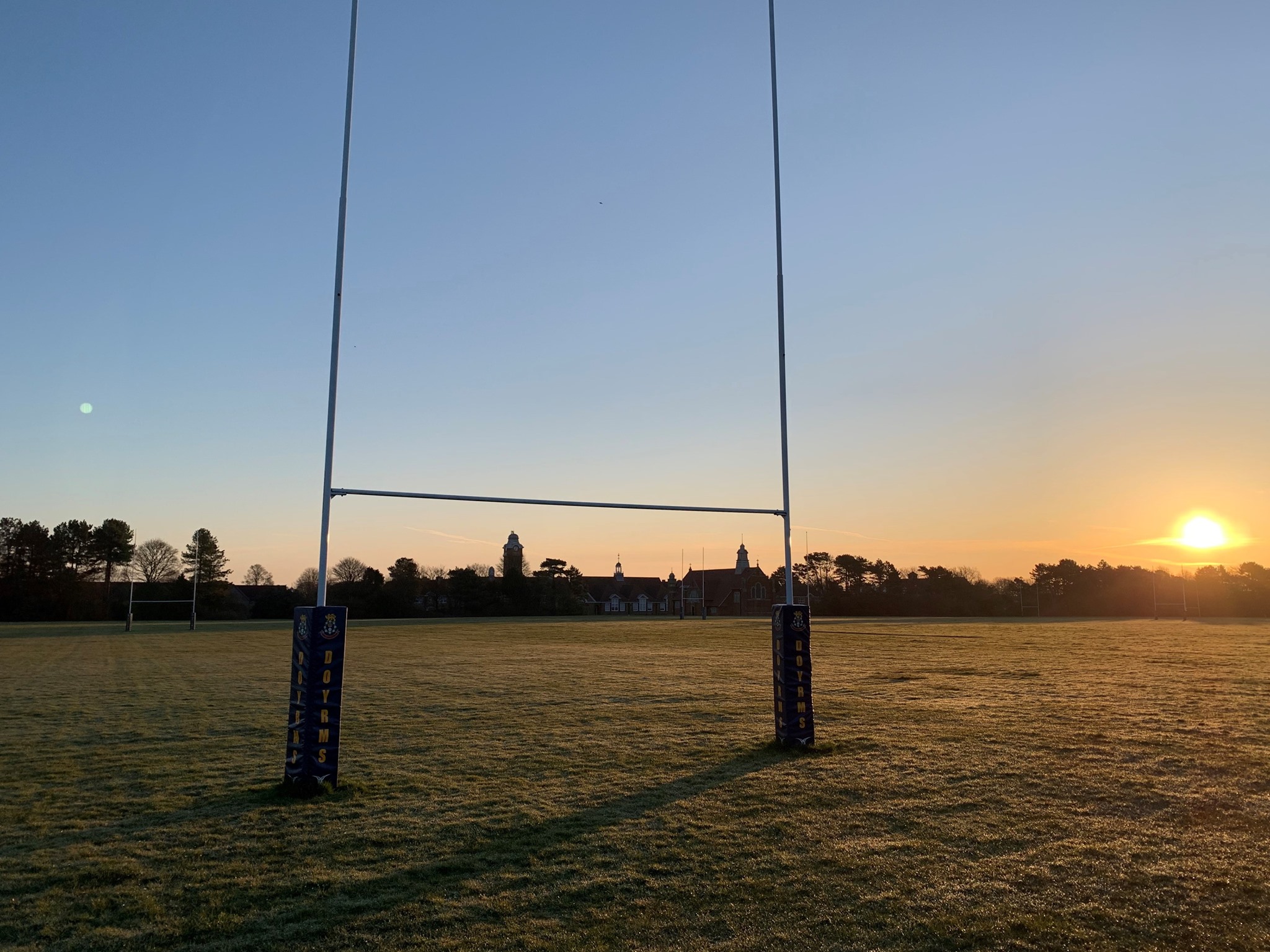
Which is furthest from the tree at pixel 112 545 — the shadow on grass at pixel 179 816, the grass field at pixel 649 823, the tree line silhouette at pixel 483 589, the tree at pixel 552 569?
the shadow on grass at pixel 179 816

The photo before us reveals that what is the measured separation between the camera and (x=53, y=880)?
16.5 ft

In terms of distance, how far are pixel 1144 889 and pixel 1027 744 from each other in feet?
14.6

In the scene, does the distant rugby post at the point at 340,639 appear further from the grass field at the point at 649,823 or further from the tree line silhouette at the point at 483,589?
the tree line silhouette at the point at 483,589

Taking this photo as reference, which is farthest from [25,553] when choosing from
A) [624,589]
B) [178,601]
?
[624,589]

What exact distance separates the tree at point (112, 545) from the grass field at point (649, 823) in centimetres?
5505

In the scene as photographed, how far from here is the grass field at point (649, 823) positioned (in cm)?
430

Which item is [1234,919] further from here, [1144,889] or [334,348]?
[334,348]

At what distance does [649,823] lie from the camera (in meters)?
6.12

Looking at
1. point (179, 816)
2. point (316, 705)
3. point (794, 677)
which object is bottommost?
point (179, 816)

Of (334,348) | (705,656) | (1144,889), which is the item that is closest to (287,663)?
(705,656)

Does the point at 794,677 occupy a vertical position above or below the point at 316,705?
above

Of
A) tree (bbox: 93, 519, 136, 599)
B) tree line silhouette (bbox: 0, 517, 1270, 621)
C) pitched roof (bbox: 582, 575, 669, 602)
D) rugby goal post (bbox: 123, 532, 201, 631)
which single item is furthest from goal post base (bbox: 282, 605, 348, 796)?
pitched roof (bbox: 582, 575, 669, 602)

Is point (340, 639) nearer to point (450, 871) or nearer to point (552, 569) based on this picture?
point (450, 871)

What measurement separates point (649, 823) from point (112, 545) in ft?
219
